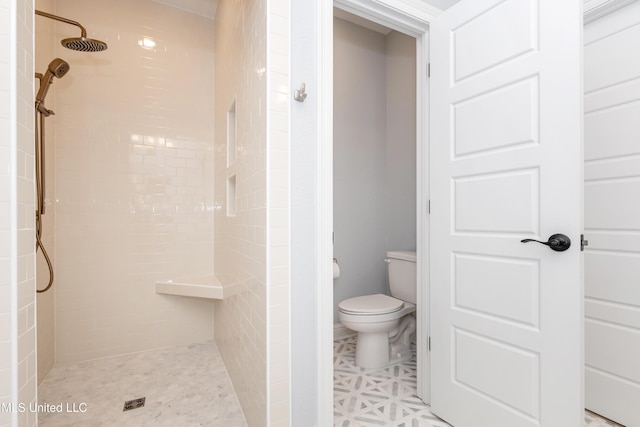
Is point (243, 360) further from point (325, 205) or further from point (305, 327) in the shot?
point (325, 205)

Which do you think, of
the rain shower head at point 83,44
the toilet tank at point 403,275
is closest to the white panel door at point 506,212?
the toilet tank at point 403,275

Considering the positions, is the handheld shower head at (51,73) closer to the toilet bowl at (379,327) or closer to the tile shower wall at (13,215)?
the tile shower wall at (13,215)

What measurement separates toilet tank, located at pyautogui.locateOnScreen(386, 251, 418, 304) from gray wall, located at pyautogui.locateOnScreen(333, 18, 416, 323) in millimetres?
308

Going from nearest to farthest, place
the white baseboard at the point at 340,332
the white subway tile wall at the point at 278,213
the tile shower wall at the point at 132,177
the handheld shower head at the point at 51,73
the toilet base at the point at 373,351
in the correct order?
the white subway tile wall at the point at 278,213, the handheld shower head at the point at 51,73, the toilet base at the point at 373,351, the tile shower wall at the point at 132,177, the white baseboard at the point at 340,332

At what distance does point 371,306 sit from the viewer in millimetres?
2162

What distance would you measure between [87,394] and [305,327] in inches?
60.4

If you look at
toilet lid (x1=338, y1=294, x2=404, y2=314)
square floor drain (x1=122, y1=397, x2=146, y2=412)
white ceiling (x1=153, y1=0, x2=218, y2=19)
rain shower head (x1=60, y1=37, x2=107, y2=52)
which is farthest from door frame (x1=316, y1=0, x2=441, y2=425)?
white ceiling (x1=153, y1=0, x2=218, y2=19)

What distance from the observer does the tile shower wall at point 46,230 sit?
1.99m

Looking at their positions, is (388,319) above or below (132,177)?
below

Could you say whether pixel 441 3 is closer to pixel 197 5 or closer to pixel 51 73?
pixel 197 5

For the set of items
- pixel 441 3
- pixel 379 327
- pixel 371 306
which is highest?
pixel 441 3

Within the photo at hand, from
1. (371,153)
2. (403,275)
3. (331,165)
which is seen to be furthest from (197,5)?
(403,275)

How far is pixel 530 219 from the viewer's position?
1.25 m

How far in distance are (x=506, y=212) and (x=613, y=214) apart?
74cm
